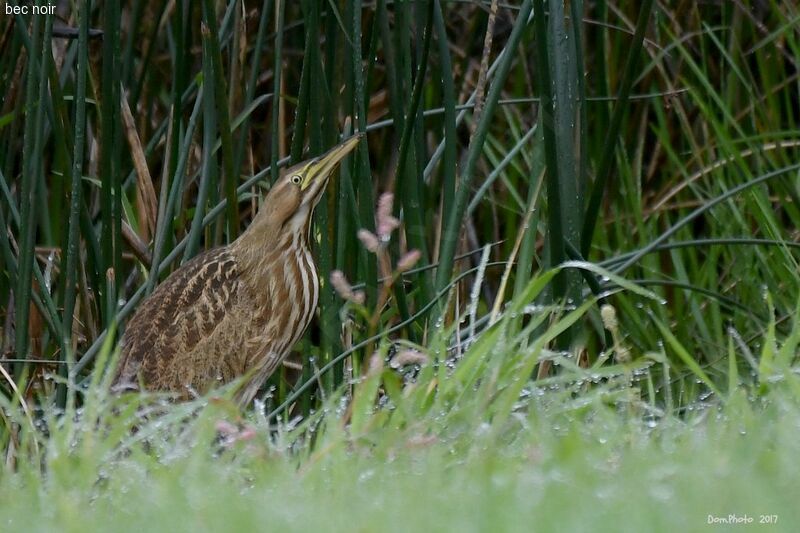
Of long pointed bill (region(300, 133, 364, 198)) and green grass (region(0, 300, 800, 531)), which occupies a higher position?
long pointed bill (region(300, 133, 364, 198))

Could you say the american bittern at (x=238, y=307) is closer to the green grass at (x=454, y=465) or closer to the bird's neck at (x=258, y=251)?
the bird's neck at (x=258, y=251)

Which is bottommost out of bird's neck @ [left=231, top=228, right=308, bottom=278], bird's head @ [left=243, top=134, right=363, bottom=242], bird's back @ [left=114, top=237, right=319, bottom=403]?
bird's back @ [left=114, top=237, right=319, bottom=403]

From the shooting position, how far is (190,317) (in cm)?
292

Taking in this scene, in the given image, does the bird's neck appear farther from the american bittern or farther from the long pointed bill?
the long pointed bill

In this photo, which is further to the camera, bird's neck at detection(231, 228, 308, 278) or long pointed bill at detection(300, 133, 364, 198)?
bird's neck at detection(231, 228, 308, 278)

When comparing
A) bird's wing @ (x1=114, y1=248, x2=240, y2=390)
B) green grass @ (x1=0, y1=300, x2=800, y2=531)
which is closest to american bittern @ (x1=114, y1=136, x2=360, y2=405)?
bird's wing @ (x1=114, y1=248, x2=240, y2=390)

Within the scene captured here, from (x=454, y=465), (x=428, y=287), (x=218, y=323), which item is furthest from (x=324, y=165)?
(x=454, y=465)

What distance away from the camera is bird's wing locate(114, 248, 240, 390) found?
2.86 meters

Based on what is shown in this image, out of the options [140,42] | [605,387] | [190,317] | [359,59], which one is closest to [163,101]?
[140,42]

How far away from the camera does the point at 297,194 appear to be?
2951 mm

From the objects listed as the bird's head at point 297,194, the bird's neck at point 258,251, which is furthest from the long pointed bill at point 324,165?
the bird's neck at point 258,251

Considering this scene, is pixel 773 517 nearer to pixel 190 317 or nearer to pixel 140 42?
pixel 190 317

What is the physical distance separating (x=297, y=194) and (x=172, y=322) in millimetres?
366

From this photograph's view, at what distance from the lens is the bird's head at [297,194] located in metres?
2.78
